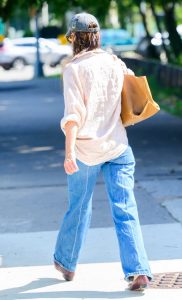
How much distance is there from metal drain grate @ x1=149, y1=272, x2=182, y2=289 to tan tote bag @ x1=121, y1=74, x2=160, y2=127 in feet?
3.51

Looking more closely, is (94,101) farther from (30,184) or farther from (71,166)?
(30,184)

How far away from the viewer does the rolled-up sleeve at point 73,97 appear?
5566 mm

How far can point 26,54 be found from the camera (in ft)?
137

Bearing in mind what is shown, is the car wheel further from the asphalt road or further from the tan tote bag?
the tan tote bag

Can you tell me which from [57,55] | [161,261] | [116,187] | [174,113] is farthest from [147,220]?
[57,55]

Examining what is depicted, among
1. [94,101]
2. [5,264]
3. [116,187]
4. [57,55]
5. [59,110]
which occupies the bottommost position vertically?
[57,55]

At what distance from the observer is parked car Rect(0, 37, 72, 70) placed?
40.7m

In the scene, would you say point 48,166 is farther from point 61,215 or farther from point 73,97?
point 73,97

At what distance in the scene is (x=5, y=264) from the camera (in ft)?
21.7

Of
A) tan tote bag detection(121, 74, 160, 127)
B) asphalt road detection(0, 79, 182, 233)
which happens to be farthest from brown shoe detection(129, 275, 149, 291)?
asphalt road detection(0, 79, 182, 233)

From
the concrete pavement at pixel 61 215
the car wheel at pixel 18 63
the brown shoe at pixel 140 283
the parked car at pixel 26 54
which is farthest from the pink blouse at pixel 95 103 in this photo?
the car wheel at pixel 18 63

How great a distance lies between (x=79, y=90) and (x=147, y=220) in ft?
8.81

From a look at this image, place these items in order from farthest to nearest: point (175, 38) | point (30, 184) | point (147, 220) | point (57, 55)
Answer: point (57, 55) → point (175, 38) → point (30, 184) → point (147, 220)

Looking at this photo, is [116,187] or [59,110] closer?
[116,187]
